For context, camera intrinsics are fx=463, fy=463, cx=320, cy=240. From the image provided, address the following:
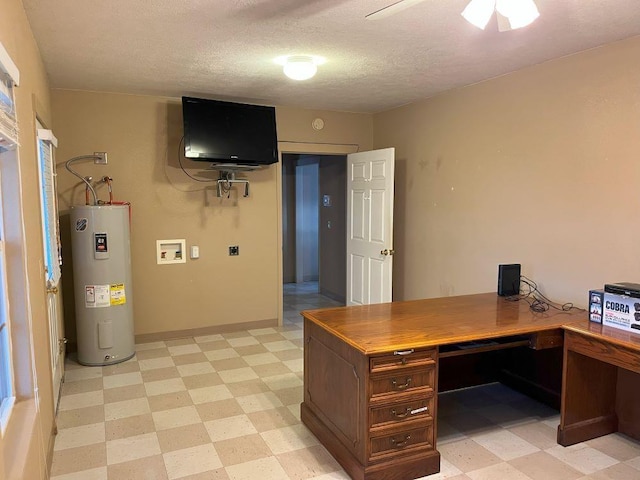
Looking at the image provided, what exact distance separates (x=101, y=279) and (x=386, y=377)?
2767 millimetres

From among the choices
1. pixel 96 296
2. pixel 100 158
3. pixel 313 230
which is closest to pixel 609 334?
A: pixel 96 296

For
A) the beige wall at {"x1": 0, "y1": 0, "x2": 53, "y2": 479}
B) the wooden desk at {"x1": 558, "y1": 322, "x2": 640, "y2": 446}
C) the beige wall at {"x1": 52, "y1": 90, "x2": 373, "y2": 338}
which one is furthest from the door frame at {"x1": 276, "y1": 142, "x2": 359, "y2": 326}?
the wooden desk at {"x1": 558, "y1": 322, "x2": 640, "y2": 446}

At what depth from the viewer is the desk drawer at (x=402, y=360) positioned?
231cm

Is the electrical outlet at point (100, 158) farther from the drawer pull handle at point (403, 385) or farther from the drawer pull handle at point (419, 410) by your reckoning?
the drawer pull handle at point (419, 410)

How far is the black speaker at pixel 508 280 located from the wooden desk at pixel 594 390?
79 centimetres

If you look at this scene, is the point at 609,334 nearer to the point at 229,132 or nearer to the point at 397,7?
the point at 397,7

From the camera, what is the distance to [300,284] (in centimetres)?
790

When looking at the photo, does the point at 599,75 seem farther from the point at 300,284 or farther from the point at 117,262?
the point at 300,284

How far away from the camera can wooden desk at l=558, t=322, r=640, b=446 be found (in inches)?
102

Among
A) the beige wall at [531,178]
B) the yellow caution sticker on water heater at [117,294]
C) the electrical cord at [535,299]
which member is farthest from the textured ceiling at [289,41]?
the yellow caution sticker on water heater at [117,294]

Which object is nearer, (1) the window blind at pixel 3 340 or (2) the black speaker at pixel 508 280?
(1) the window blind at pixel 3 340

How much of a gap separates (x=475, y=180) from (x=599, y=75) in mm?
A: 1248

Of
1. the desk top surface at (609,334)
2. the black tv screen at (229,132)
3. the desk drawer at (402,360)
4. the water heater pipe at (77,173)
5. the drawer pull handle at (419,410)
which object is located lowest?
the drawer pull handle at (419,410)

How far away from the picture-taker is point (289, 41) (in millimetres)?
2883
